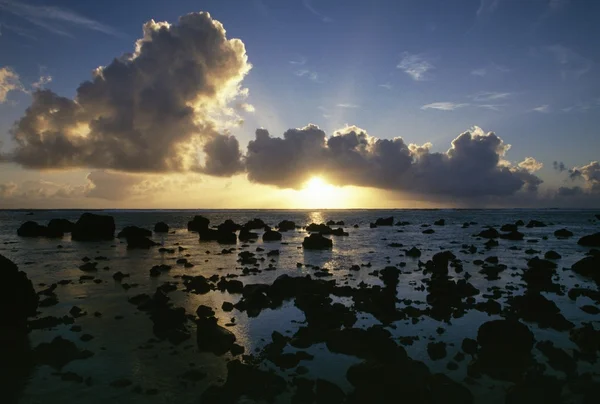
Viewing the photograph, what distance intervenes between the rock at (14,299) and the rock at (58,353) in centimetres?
487

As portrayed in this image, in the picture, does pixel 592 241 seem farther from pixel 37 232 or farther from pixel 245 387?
pixel 37 232

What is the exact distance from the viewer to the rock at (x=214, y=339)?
17891mm

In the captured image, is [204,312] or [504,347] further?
[204,312]

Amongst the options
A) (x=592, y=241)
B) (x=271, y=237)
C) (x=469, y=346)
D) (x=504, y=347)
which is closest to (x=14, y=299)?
(x=469, y=346)

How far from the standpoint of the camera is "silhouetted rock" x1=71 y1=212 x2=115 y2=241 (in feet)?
254

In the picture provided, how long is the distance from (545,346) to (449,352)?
182 inches

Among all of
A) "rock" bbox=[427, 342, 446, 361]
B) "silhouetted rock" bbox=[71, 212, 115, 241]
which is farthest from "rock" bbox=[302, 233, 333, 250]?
"rock" bbox=[427, 342, 446, 361]

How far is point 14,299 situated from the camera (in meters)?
22.4

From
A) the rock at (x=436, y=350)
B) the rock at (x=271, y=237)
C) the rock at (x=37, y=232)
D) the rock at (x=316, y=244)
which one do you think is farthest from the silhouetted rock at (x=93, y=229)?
the rock at (x=436, y=350)

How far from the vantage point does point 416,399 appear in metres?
13.1

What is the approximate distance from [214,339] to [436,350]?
10548 mm

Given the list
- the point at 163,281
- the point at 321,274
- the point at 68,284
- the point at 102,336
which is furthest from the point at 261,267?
the point at 102,336

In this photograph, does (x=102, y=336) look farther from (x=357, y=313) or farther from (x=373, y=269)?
(x=373, y=269)

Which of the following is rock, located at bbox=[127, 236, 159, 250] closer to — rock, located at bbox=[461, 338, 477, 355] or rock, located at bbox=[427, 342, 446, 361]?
rock, located at bbox=[427, 342, 446, 361]
